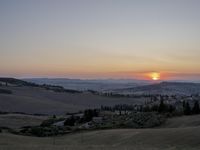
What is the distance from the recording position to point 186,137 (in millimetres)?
35406

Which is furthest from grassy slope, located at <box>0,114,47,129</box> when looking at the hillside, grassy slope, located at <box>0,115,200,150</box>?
the hillside

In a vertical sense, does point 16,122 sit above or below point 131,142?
below

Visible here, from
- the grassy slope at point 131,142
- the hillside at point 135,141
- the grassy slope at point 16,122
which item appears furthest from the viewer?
the grassy slope at point 16,122

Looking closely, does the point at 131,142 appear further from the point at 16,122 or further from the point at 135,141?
the point at 16,122

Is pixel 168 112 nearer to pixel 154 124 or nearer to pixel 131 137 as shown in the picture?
pixel 154 124

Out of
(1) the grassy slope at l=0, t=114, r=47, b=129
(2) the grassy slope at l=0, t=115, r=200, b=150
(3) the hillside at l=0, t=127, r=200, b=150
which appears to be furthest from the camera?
(1) the grassy slope at l=0, t=114, r=47, b=129

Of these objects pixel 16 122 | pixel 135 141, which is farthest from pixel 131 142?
pixel 16 122

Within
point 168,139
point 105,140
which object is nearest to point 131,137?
point 105,140

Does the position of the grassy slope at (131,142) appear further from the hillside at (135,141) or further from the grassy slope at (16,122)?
the grassy slope at (16,122)

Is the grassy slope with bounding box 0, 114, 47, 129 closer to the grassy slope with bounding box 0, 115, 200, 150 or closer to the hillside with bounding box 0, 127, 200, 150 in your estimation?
the grassy slope with bounding box 0, 115, 200, 150

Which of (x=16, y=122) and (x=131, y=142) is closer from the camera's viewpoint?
(x=131, y=142)

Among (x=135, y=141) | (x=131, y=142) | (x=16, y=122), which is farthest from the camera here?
A: (x=16, y=122)

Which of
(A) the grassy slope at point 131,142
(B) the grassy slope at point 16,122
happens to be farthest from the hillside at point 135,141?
(B) the grassy slope at point 16,122

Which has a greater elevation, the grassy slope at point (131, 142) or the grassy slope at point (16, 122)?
the grassy slope at point (131, 142)
